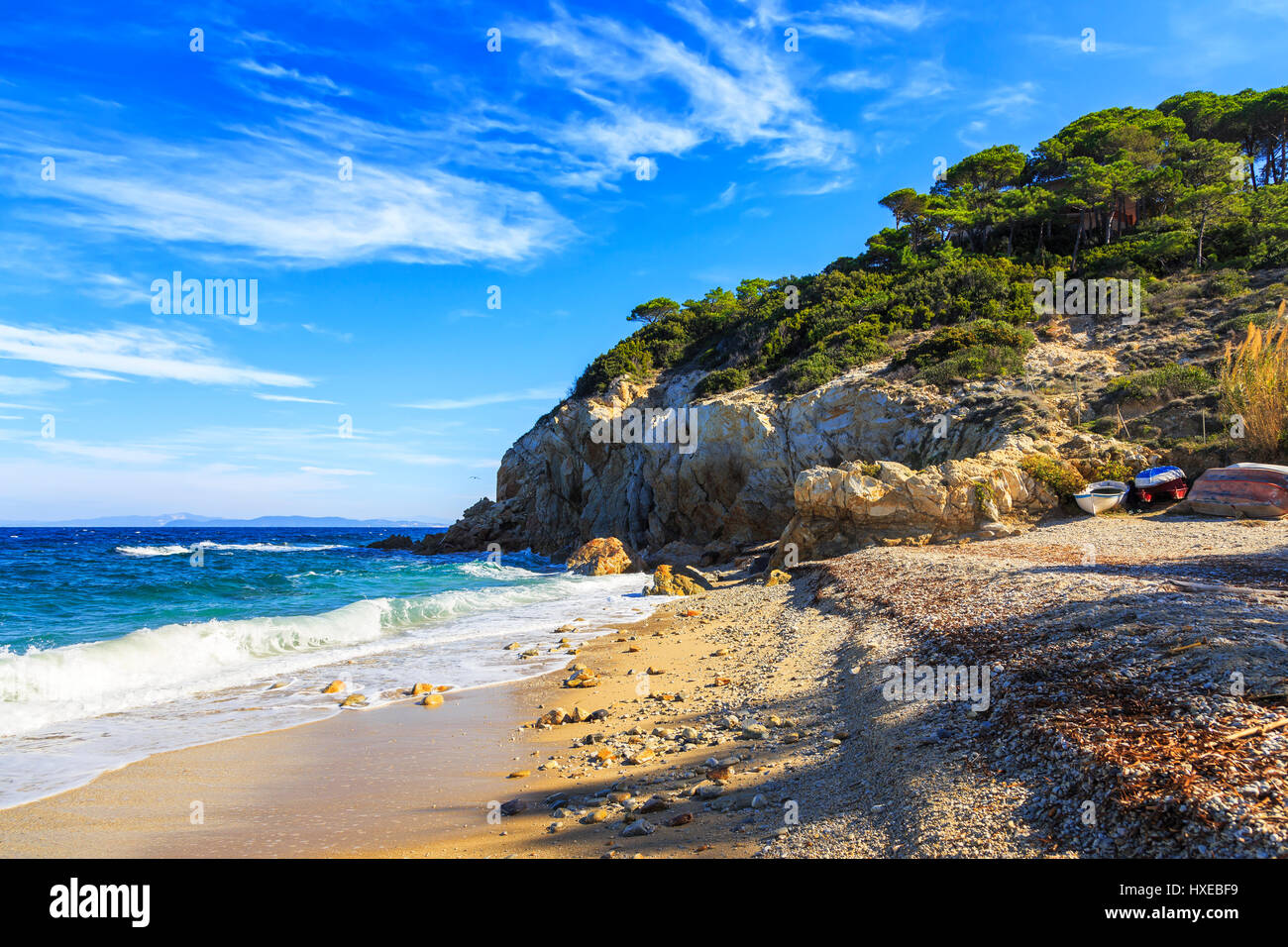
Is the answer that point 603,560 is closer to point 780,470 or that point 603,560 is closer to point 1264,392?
point 780,470

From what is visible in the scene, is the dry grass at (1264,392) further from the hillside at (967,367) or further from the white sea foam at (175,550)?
the white sea foam at (175,550)

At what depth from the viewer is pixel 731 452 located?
28.9m

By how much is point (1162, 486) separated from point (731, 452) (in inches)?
608

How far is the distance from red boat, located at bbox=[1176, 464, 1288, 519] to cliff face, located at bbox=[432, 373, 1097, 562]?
484cm

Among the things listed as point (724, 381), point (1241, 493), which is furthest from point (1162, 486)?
point (724, 381)

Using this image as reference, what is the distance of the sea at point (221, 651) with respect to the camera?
28.2ft

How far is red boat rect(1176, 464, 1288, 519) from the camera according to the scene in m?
14.4

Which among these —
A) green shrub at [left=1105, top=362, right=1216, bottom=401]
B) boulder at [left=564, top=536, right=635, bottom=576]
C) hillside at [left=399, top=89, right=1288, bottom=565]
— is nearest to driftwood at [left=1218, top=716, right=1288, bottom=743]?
hillside at [left=399, top=89, right=1288, bottom=565]

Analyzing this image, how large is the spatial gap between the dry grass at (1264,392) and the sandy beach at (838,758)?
1005cm

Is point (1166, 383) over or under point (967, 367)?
under

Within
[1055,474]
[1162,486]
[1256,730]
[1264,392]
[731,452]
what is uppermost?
[1264,392]

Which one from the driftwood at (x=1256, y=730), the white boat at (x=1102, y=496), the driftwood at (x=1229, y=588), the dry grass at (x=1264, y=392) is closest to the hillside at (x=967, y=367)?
the dry grass at (x=1264, y=392)

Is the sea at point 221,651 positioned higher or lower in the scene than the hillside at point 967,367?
lower
